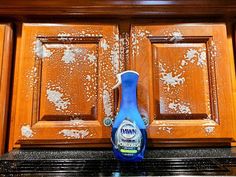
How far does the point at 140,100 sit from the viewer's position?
814 millimetres

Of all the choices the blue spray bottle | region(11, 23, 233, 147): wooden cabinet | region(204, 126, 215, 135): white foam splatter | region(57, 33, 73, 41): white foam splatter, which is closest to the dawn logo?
the blue spray bottle

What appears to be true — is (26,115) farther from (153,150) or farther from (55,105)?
(153,150)

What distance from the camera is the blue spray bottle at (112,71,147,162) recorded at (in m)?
0.66

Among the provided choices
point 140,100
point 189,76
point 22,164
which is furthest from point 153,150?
point 22,164

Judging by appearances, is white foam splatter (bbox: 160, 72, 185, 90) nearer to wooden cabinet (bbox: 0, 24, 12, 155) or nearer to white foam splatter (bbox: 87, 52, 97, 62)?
white foam splatter (bbox: 87, 52, 97, 62)

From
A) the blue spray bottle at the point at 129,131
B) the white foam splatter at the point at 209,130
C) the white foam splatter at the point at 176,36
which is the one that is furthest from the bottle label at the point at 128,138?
the white foam splatter at the point at 176,36

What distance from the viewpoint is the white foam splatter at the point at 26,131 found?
0.78 meters

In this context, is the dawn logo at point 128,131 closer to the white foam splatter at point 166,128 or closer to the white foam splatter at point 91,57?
the white foam splatter at point 166,128

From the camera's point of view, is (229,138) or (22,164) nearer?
(22,164)

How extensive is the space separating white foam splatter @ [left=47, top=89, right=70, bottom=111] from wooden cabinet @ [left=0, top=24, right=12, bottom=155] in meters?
0.14

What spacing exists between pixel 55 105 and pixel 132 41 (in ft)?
1.06

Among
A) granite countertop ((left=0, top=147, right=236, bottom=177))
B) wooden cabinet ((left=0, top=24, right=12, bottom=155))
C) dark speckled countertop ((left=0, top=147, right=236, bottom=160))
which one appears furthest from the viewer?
wooden cabinet ((left=0, top=24, right=12, bottom=155))

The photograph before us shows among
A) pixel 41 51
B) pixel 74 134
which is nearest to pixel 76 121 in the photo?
pixel 74 134

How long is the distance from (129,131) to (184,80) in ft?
0.91
